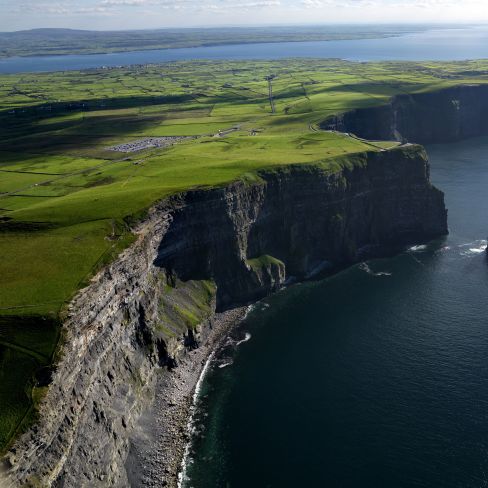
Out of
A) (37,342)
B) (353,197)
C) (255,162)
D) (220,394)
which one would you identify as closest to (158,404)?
(220,394)

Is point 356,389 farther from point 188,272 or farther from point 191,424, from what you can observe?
point 188,272

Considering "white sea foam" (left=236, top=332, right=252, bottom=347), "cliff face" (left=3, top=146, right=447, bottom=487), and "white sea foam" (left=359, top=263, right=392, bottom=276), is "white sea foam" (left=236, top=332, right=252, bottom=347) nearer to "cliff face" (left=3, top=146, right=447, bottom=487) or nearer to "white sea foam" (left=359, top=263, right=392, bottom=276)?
"cliff face" (left=3, top=146, right=447, bottom=487)

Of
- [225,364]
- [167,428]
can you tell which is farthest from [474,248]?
[167,428]

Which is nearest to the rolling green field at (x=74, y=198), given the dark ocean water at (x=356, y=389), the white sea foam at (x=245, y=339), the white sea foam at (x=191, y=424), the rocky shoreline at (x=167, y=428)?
the rocky shoreline at (x=167, y=428)

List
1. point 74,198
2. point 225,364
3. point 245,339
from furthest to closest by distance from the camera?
point 74,198 → point 245,339 → point 225,364

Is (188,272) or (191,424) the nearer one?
(191,424)

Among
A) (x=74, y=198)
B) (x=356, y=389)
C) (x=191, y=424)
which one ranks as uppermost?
(x=74, y=198)
